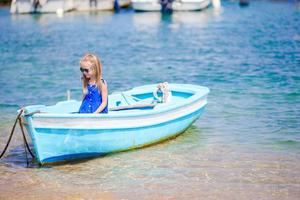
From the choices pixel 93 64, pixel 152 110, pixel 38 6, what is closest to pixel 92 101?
pixel 93 64

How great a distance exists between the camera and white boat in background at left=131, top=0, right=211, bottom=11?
1854 inches

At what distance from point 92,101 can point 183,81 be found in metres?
8.81

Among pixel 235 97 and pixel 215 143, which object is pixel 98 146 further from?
pixel 235 97

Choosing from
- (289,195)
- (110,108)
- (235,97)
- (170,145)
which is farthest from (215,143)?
(235,97)

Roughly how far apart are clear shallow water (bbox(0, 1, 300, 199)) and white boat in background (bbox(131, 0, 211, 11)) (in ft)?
25.4

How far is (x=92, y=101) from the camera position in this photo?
32.4 ft

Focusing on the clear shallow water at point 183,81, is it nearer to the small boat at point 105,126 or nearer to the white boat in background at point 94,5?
the small boat at point 105,126

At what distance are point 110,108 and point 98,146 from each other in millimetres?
1464

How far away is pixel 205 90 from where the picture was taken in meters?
11.9

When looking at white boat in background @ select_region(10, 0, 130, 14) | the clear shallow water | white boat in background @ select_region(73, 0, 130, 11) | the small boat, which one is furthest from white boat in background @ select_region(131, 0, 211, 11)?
the small boat

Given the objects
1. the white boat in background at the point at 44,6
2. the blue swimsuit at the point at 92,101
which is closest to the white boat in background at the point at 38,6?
the white boat in background at the point at 44,6

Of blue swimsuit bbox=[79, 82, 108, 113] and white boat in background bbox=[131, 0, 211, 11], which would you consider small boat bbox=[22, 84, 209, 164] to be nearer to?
blue swimsuit bbox=[79, 82, 108, 113]

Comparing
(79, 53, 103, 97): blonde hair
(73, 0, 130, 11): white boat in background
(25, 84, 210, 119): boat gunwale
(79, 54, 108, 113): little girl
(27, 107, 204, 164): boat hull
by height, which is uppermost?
(79, 53, 103, 97): blonde hair

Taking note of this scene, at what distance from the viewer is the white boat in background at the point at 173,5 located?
155ft
